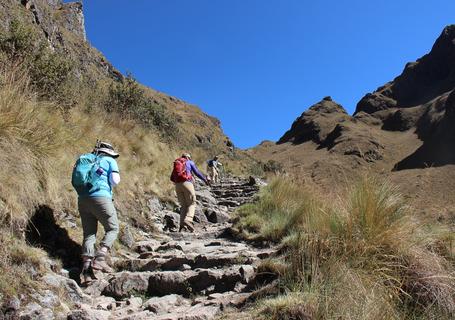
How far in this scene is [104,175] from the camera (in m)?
6.58

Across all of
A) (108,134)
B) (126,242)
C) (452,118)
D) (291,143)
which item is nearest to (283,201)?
(126,242)

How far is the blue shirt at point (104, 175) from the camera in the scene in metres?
6.42

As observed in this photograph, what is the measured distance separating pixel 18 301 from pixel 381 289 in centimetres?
334

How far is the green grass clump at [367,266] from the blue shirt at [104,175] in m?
2.57

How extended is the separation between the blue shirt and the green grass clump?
2.57 metres

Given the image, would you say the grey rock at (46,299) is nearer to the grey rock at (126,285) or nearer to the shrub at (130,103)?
the grey rock at (126,285)

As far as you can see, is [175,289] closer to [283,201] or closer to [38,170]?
[38,170]

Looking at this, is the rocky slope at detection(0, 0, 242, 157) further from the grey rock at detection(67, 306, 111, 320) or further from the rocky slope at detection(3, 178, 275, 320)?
the grey rock at detection(67, 306, 111, 320)

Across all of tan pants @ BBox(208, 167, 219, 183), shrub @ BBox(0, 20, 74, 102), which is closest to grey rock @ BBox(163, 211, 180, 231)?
shrub @ BBox(0, 20, 74, 102)

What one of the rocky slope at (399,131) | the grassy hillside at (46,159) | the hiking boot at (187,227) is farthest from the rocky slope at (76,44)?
the rocky slope at (399,131)

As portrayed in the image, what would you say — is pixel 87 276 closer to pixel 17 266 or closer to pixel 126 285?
pixel 126 285

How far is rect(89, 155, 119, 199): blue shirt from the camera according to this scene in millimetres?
6420

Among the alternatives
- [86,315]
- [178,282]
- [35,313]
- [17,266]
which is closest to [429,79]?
[178,282]

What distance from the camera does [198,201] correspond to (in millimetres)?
13648
